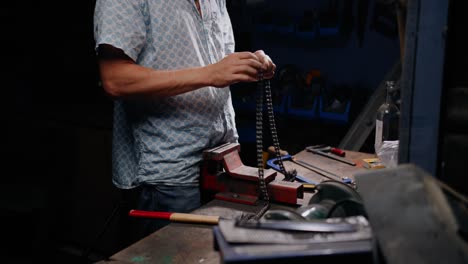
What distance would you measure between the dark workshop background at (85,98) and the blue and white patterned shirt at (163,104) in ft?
4.35

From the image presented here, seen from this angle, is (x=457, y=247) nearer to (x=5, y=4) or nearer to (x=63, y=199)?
(x=63, y=199)

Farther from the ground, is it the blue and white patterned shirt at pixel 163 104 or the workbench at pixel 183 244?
the blue and white patterned shirt at pixel 163 104

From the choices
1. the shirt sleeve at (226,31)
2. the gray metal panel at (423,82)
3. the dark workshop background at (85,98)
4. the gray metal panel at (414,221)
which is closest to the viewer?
the gray metal panel at (414,221)

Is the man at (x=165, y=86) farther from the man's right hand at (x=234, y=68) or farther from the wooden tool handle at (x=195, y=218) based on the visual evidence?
the wooden tool handle at (x=195, y=218)

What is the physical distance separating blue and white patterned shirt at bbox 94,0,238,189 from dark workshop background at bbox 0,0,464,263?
133 centimetres

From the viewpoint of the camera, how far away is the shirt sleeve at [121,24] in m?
1.40

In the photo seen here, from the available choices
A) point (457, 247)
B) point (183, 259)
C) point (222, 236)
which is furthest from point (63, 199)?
point (457, 247)

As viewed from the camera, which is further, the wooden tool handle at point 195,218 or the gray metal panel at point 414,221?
the wooden tool handle at point 195,218

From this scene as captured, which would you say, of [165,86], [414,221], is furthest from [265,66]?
[414,221]

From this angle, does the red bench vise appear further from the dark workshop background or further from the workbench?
the dark workshop background

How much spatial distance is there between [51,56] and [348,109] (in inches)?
93.0

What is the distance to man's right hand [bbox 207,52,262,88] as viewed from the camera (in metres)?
1.46

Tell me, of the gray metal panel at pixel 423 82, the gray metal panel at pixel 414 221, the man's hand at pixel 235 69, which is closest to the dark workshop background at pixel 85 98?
the man's hand at pixel 235 69

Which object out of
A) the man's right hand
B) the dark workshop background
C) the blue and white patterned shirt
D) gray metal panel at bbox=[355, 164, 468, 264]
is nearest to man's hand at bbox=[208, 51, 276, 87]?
the man's right hand
